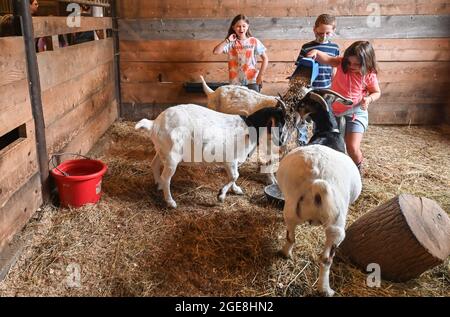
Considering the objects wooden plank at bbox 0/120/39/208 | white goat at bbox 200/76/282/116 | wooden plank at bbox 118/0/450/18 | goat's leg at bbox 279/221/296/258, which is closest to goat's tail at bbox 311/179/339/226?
goat's leg at bbox 279/221/296/258

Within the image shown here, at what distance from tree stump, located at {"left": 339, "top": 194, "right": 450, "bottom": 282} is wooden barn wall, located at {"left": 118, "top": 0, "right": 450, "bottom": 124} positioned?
4102mm

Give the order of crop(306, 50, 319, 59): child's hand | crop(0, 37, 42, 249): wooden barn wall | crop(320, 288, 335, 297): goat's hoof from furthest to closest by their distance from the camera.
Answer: crop(306, 50, 319, 59): child's hand < crop(0, 37, 42, 249): wooden barn wall < crop(320, 288, 335, 297): goat's hoof

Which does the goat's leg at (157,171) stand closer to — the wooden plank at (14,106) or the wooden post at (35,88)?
the wooden post at (35,88)

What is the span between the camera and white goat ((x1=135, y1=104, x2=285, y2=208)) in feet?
11.4

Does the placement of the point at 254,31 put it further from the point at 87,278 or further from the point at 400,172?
the point at 87,278

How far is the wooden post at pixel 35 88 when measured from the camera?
3141 millimetres

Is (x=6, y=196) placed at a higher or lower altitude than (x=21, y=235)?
higher

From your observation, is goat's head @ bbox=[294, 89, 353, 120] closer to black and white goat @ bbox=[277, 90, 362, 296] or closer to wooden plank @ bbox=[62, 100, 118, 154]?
black and white goat @ bbox=[277, 90, 362, 296]

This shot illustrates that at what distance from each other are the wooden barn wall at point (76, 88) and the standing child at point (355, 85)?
2.89 m

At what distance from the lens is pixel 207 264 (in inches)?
113

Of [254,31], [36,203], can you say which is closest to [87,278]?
[36,203]
